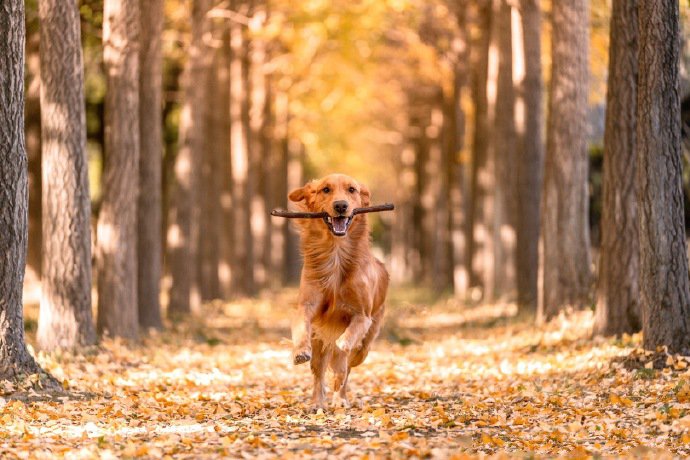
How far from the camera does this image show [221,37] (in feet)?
81.5

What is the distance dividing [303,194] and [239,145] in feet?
52.3

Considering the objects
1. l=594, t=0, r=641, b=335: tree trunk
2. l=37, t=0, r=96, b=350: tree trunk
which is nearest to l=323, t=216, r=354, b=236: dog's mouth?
l=594, t=0, r=641, b=335: tree trunk

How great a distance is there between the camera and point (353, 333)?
9773 mm

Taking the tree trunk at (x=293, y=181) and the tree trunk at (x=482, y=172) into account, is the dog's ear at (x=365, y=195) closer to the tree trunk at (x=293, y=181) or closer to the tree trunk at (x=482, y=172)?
the tree trunk at (x=482, y=172)

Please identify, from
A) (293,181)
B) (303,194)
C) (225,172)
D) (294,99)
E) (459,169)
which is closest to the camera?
(303,194)

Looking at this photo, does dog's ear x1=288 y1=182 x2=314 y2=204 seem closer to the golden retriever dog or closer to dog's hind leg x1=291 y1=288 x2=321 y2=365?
the golden retriever dog

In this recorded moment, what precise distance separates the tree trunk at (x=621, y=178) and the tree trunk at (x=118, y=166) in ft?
21.2

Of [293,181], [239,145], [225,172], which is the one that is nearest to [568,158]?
[239,145]

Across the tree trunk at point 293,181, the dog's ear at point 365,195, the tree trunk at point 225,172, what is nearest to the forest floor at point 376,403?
the dog's ear at point 365,195

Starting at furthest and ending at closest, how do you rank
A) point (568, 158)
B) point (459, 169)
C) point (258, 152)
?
point (258, 152) → point (459, 169) → point (568, 158)

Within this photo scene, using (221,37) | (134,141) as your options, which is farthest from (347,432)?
(221,37)

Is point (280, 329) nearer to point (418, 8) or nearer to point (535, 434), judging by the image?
point (418, 8)

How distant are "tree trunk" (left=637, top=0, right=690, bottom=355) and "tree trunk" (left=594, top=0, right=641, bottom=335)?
5.83 ft

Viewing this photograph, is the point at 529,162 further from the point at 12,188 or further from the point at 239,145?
the point at 12,188
